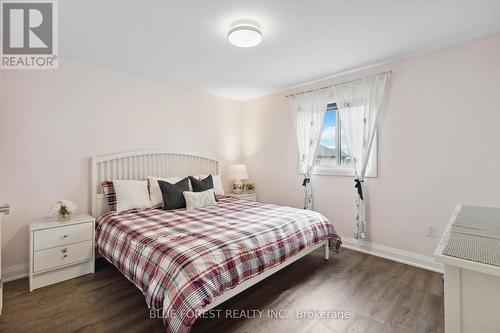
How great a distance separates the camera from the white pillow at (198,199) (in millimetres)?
3051

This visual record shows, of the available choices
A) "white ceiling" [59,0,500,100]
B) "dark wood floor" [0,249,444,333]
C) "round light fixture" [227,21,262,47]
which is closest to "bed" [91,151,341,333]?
"dark wood floor" [0,249,444,333]

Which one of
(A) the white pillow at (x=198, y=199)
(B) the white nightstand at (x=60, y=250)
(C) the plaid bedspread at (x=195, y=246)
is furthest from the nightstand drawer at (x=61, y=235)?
(A) the white pillow at (x=198, y=199)

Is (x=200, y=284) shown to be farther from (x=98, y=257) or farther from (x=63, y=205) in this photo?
(x=98, y=257)

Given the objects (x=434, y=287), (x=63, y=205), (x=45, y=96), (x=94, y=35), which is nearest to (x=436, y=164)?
(x=434, y=287)

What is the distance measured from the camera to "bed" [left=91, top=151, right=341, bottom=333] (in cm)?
151

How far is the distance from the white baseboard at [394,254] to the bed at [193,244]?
0.49 meters

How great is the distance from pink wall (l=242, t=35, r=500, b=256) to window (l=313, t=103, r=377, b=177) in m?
0.15

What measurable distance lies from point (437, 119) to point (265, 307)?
2.63m

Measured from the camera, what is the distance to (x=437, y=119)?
2.58 m

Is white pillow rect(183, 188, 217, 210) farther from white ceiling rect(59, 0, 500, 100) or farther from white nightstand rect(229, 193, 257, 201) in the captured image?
white ceiling rect(59, 0, 500, 100)

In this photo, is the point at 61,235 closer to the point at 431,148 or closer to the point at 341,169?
→ the point at 341,169

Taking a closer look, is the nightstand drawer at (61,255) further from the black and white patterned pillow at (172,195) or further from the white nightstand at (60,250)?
the black and white patterned pillow at (172,195)

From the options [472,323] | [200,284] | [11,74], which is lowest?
[200,284]

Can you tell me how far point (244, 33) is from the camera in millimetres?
2105
